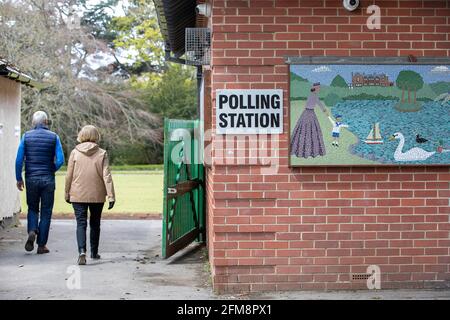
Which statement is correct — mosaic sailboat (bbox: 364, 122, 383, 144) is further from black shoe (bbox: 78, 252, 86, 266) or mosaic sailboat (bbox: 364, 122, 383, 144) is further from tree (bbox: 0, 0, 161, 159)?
tree (bbox: 0, 0, 161, 159)

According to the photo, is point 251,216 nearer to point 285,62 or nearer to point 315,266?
point 315,266

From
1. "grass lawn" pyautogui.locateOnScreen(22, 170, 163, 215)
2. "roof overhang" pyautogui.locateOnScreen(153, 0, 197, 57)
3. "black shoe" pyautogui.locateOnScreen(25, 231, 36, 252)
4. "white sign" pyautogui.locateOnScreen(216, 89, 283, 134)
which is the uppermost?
"roof overhang" pyautogui.locateOnScreen(153, 0, 197, 57)

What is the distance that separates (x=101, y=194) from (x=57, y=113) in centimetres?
3264

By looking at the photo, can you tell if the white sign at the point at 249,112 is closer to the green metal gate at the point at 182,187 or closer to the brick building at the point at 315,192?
the brick building at the point at 315,192

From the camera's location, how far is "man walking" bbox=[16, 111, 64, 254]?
11078 mm

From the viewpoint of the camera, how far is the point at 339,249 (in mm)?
8242

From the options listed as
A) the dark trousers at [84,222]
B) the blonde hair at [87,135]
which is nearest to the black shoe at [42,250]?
the dark trousers at [84,222]

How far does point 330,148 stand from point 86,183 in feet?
12.1

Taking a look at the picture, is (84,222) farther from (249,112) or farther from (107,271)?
(249,112)

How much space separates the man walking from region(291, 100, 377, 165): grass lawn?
4.24 m

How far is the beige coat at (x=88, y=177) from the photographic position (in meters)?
10.4

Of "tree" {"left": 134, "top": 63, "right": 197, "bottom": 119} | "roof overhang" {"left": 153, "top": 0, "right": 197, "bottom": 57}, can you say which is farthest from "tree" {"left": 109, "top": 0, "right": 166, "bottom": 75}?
"roof overhang" {"left": 153, "top": 0, "right": 197, "bottom": 57}

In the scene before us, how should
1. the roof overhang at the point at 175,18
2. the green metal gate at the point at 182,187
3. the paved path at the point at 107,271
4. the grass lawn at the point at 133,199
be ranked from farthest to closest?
the grass lawn at the point at 133,199, the roof overhang at the point at 175,18, the green metal gate at the point at 182,187, the paved path at the point at 107,271

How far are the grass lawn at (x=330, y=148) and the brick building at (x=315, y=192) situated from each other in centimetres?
9
